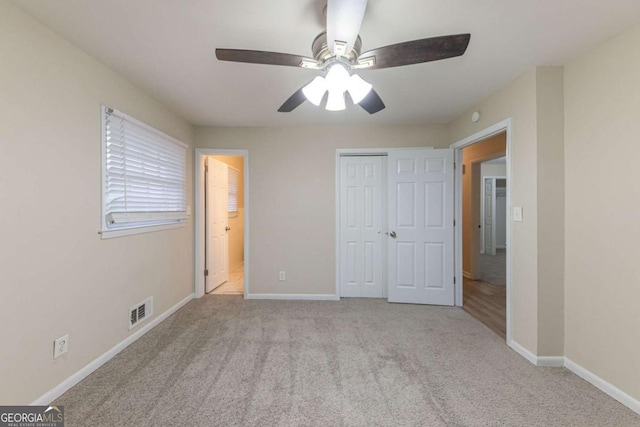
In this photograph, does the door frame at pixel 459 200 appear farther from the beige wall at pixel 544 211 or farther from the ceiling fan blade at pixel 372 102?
the ceiling fan blade at pixel 372 102

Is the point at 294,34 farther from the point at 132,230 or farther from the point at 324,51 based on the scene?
the point at 132,230

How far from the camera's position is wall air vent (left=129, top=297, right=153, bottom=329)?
248cm

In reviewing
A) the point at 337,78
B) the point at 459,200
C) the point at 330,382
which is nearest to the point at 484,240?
the point at 459,200

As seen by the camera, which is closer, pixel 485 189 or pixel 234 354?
pixel 234 354

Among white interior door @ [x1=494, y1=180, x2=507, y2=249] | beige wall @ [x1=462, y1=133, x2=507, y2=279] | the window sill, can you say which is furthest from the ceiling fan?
white interior door @ [x1=494, y1=180, x2=507, y2=249]

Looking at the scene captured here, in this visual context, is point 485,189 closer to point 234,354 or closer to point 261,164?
point 261,164

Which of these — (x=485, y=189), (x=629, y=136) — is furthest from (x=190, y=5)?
(x=485, y=189)

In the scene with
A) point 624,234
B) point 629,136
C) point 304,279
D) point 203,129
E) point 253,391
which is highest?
point 203,129

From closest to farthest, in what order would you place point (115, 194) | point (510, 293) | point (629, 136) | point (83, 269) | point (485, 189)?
1. point (629, 136)
2. point (83, 269)
3. point (115, 194)
4. point (510, 293)
5. point (485, 189)

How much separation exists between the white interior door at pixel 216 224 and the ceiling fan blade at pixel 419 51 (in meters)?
3.04

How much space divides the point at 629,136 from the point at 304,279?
3281 mm

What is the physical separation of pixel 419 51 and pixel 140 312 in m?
3.13

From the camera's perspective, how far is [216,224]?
412cm

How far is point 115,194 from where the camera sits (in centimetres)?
225
